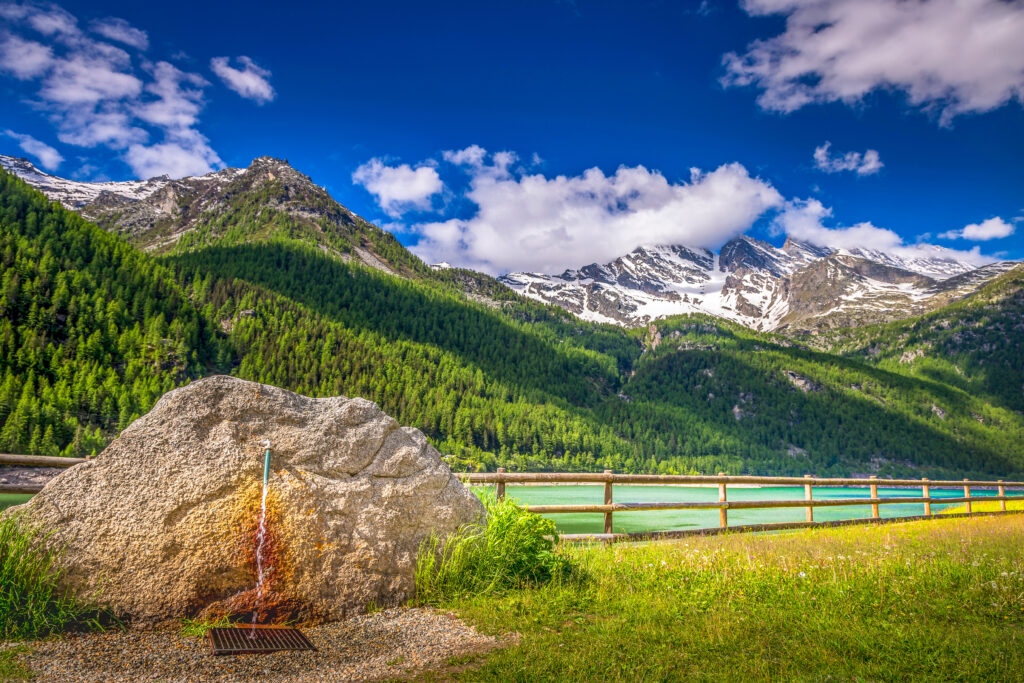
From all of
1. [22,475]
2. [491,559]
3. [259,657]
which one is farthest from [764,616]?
[22,475]

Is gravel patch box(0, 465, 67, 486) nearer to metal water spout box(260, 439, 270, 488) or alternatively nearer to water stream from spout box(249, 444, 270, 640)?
metal water spout box(260, 439, 270, 488)

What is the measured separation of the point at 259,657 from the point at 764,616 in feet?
18.0

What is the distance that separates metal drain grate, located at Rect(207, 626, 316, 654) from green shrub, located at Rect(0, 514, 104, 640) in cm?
129

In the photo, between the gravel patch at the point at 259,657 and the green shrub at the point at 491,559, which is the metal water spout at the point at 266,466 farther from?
the green shrub at the point at 491,559

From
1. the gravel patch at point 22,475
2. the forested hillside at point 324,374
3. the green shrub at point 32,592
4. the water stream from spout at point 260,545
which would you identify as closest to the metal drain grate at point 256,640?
the water stream from spout at point 260,545

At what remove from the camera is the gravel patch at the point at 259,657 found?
15.9 ft

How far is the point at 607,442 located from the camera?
155 m

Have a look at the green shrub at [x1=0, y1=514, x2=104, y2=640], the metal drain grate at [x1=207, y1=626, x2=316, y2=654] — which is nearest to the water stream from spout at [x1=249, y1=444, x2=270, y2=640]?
the metal drain grate at [x1=207, y1=626, x2=316, y2=654]

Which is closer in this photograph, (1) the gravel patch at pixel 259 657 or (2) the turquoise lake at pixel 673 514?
(1) the gravel patch at pixel 259 657

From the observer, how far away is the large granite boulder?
6.05 m

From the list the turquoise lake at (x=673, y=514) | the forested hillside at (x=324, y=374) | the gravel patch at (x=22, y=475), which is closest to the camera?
the gravel patch at (x=22, y=475)

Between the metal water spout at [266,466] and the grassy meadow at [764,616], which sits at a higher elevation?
the metal water spout at [266,466]

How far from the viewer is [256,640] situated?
5586 mm

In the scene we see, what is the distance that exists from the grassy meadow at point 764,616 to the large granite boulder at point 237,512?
1342mm
